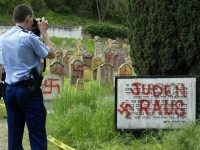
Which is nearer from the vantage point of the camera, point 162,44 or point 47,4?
point 162,44

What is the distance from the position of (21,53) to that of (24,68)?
18cm

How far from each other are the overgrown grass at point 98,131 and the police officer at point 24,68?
1.50 m

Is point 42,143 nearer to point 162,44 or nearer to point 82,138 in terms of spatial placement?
point 82,138

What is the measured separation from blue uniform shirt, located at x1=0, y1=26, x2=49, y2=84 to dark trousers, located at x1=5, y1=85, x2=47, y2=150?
0.50 feet

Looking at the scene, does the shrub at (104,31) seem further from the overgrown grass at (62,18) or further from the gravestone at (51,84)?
the gravestone at (51,84)

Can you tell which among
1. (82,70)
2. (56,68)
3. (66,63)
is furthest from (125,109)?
(66,63)

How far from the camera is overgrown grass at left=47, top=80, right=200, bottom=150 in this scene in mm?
7629

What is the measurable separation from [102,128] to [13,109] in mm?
2065

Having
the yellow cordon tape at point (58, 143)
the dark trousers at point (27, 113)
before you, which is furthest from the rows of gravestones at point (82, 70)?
the dark trousers at point (27, 113)

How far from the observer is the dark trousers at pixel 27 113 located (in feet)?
22.2

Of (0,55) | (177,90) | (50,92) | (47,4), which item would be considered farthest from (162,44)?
(47,4)

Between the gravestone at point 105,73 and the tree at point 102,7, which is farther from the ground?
the tree at point 102,7

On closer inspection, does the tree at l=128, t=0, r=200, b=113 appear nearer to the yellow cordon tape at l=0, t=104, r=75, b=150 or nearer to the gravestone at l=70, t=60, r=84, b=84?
the yellow cordon tape at l=0, t=104, r=75, b=150

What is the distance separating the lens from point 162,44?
9.03 meters
